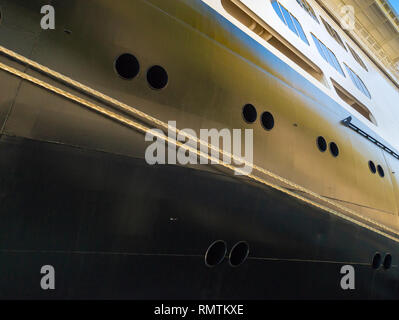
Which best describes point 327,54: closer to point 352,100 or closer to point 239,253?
point 352,100

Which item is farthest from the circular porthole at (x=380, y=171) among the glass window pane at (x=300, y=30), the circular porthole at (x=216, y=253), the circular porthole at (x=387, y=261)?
the circular porthole at (x=216, y=253)

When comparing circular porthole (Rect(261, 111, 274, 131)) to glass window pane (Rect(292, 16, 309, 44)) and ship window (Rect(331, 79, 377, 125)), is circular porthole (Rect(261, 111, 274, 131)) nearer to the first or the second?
glass window pane (Rect(292, 16, 309, 44))

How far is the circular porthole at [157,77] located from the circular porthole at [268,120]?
1.44m

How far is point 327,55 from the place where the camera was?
733 centimetres

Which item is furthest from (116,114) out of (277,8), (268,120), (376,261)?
(376,261)

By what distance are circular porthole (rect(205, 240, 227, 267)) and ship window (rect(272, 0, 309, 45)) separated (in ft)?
16.2

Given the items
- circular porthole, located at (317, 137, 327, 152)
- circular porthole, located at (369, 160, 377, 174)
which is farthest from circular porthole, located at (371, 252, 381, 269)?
circular porthole, located at (317, 137, 327, 152)

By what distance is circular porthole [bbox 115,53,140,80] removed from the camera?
2.51 metres

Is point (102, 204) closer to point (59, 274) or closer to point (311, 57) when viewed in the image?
point (59, 274)

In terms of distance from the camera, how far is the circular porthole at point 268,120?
353 centimetres

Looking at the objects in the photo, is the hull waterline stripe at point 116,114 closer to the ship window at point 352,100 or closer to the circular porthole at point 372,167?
the circular porthole at point 372,167

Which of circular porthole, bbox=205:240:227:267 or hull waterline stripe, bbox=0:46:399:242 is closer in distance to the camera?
hull waterline stripe, bbox=0:46:399:242

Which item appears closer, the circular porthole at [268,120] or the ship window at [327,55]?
the circular porthole at [268,120]
